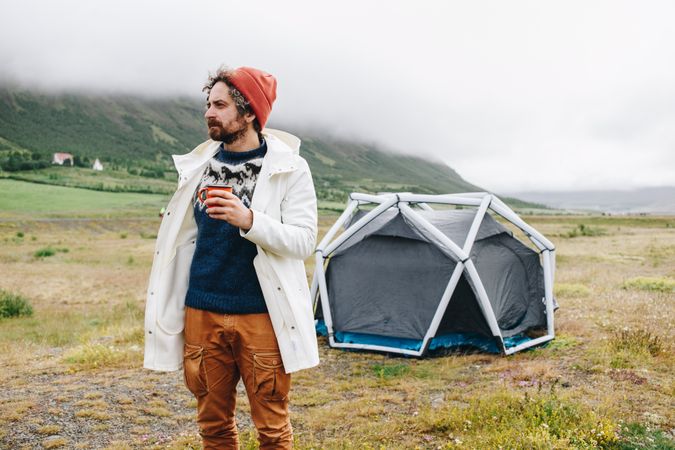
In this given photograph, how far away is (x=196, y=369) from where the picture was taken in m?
3.47

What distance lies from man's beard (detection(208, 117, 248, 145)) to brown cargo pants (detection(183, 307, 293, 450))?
3.67ft

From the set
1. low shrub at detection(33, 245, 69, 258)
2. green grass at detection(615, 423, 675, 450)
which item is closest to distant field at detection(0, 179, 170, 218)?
low shrub at detection(33, 245, 69, 258)

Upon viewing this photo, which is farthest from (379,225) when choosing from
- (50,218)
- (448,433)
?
(50,218)

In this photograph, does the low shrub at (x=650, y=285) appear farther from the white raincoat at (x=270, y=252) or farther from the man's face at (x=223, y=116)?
the man's face at (x=223, y=116)

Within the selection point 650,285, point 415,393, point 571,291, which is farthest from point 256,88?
point 650,285

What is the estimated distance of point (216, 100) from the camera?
133 inches

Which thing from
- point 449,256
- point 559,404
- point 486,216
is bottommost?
point 559,404

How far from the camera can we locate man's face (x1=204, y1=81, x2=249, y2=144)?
132 inches

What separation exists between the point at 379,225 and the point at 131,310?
387 inches

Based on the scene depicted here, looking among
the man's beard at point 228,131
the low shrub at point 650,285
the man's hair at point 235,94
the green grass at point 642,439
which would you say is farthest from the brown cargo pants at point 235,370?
the low shrub at point 650,285

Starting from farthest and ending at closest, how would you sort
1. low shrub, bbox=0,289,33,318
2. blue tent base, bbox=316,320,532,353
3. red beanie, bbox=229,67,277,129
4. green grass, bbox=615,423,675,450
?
low shrub, bbox=0,289,33,318
blue tent base, bbox=316,320,532,353
green grass, bbox=615,423,675,450
red beanie, bbox=229,67,277,129

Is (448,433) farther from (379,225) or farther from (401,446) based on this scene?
(379,225)

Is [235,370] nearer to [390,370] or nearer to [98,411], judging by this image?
[98,411]

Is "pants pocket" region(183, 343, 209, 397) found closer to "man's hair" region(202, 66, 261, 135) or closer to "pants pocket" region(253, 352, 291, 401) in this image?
"pants pocket" region(253, 352, 291, 401)
